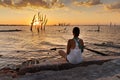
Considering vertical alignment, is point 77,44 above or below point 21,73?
above

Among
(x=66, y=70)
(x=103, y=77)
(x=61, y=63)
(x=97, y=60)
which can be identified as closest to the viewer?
(x=103, y=77)

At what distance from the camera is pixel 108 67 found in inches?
381

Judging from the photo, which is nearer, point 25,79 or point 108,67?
point 25,79

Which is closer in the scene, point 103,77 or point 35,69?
point 103,77

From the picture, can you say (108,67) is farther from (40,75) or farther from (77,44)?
(40,75)

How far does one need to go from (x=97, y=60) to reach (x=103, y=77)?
2532 millimetres

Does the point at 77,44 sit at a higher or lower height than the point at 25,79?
higher

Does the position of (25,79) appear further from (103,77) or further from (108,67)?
(108,67)

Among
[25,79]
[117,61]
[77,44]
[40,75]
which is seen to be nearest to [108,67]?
[117,61]

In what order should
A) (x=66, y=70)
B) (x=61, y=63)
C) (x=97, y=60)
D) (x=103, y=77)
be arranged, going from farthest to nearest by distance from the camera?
(x=97, y=60) → (x=61, y=63) → (x=66, y=70) → (x=103, y=77)

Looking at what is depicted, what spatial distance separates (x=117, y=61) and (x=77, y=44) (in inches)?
82.5

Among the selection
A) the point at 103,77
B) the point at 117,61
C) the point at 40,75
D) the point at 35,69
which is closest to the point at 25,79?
the point at 40,75

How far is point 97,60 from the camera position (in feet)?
35.9

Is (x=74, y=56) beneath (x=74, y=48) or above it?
beneath
